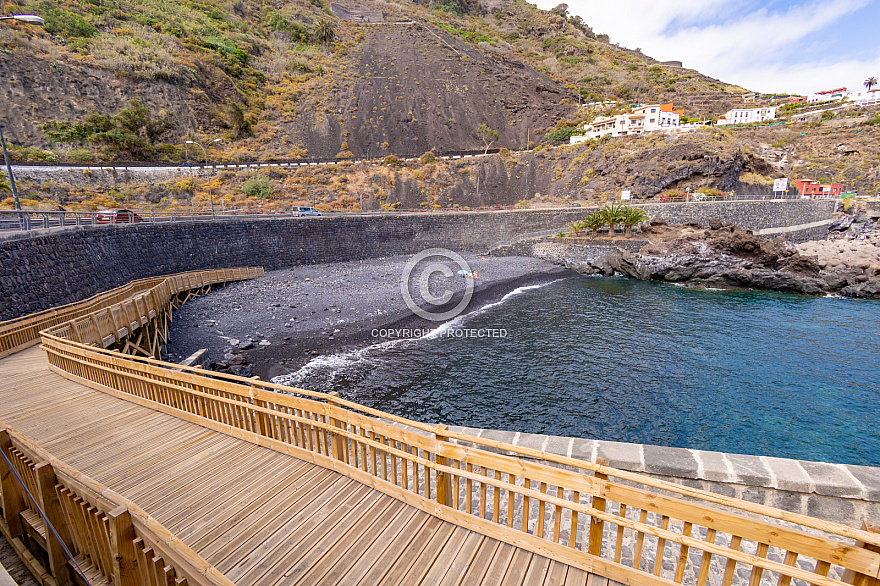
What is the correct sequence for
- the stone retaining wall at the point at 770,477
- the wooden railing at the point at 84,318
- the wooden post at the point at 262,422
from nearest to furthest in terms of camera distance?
the stone retaining wall at the point at 770,477 < the wooden post at the point at 262,422 < the wooden railing at the point at 84,318

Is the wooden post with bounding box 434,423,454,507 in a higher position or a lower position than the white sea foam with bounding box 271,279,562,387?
higher

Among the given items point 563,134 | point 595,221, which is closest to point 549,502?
point 595,221

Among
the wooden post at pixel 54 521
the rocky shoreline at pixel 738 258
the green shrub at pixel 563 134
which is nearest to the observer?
the wooden post at pixel 54 521

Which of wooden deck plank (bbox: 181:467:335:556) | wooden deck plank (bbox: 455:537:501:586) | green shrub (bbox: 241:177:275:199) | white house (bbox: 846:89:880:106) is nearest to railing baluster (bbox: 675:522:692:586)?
wooden deck plank (bbox: 455:537:501:586)

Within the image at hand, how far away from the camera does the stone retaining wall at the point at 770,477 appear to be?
4695 millimetres

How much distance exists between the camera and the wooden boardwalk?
335 cm

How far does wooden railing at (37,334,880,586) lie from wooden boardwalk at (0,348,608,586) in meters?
0.18

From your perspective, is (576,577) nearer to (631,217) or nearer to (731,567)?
(731,567)

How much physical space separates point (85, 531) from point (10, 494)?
1688mm

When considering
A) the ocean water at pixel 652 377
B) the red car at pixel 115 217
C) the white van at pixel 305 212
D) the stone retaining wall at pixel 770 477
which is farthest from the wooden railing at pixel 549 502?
the white van at pixel 305 212

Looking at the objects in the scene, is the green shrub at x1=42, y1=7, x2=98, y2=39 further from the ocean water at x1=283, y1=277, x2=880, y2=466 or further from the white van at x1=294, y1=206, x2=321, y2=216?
the ocean water at x1=283, y1=277, x2=880, y2=466

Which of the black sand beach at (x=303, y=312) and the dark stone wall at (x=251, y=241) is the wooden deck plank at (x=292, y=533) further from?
the dark stone wall at (x=251, y=241)

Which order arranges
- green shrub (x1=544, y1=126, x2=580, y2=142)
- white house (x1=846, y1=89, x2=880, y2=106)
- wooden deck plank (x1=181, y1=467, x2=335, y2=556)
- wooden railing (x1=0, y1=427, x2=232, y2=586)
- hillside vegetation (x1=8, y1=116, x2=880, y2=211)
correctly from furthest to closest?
green shrub (x1=544, y1=126, x2=580, y2=142) < white house (x1=846, y1=89, x2=880, y2=106) < hillside vegetation (x1=8, y1=116, x2=880, y2=211) < wooden deck plank (x1=181, y1=467, x2=335, y2=556) < wooden railing (x1=0, y1=427, x2=232, y2=586)

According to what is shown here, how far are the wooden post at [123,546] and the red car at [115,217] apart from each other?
89.7ft
